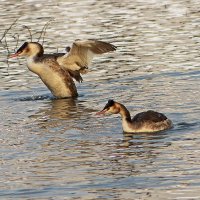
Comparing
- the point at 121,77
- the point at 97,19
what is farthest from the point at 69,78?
the point at 97,19

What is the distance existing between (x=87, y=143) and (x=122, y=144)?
51cm

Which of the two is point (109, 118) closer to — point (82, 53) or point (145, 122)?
point (145, 122)

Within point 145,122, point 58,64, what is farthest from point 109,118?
point 58,64

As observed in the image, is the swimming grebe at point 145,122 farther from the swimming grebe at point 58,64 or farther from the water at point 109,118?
the swimming grebe at point 58,64

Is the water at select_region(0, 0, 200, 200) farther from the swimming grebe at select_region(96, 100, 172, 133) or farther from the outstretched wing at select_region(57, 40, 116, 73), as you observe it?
the outstretched wing at select_region(57, 40, 116, 73)

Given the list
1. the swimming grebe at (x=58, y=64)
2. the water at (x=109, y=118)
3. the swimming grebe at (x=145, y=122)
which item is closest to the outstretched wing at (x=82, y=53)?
the swimming grebe at (x=58, y=64)

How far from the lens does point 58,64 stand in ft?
65.5

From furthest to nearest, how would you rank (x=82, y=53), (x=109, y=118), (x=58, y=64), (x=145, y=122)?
(x=58, y=64)
(x=82, y=53)
(x=109, y=118)
(x=145, y=122)

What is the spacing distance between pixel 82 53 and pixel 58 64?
24.5 inches

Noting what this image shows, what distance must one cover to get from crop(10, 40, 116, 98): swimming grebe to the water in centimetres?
28

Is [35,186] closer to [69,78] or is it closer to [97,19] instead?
[69,78]

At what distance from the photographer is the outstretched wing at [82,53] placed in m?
18.9

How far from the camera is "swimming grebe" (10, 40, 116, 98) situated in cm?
1959

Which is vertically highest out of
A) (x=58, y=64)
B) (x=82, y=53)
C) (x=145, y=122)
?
(x=145, y=122)
